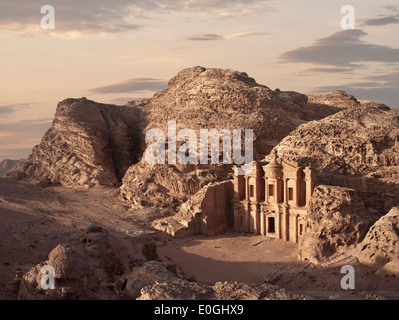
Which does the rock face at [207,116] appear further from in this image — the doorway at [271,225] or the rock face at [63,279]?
the rock face at [63,279]

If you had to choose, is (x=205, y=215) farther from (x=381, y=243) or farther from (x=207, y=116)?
(x=207, y=116)

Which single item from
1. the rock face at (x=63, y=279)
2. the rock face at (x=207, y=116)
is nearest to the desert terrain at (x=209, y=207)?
the rock face at (x=63, y=279)

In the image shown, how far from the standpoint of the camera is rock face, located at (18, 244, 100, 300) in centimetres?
1612

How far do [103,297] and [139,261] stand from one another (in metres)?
8.33

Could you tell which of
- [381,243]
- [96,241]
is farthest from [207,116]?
[381,243]

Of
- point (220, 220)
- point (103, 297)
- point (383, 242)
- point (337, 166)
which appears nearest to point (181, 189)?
point (220, 220)

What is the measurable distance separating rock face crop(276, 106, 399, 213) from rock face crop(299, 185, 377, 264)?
4.33 metres

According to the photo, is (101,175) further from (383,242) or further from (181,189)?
(383,242)

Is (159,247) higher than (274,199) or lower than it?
lower

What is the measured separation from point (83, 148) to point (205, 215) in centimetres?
2082

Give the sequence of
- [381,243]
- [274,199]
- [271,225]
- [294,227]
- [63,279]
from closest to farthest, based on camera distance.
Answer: [63,279] → [381,243] → [294,227] → [274,199] → [271,225]

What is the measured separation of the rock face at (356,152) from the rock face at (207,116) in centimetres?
681

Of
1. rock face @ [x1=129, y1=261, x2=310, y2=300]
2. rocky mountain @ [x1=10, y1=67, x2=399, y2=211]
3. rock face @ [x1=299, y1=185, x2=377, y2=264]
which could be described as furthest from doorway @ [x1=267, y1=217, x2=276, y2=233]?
rock face @ [x1=129, y1=261, x2=310, y2=300]

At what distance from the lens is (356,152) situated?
113 ft
